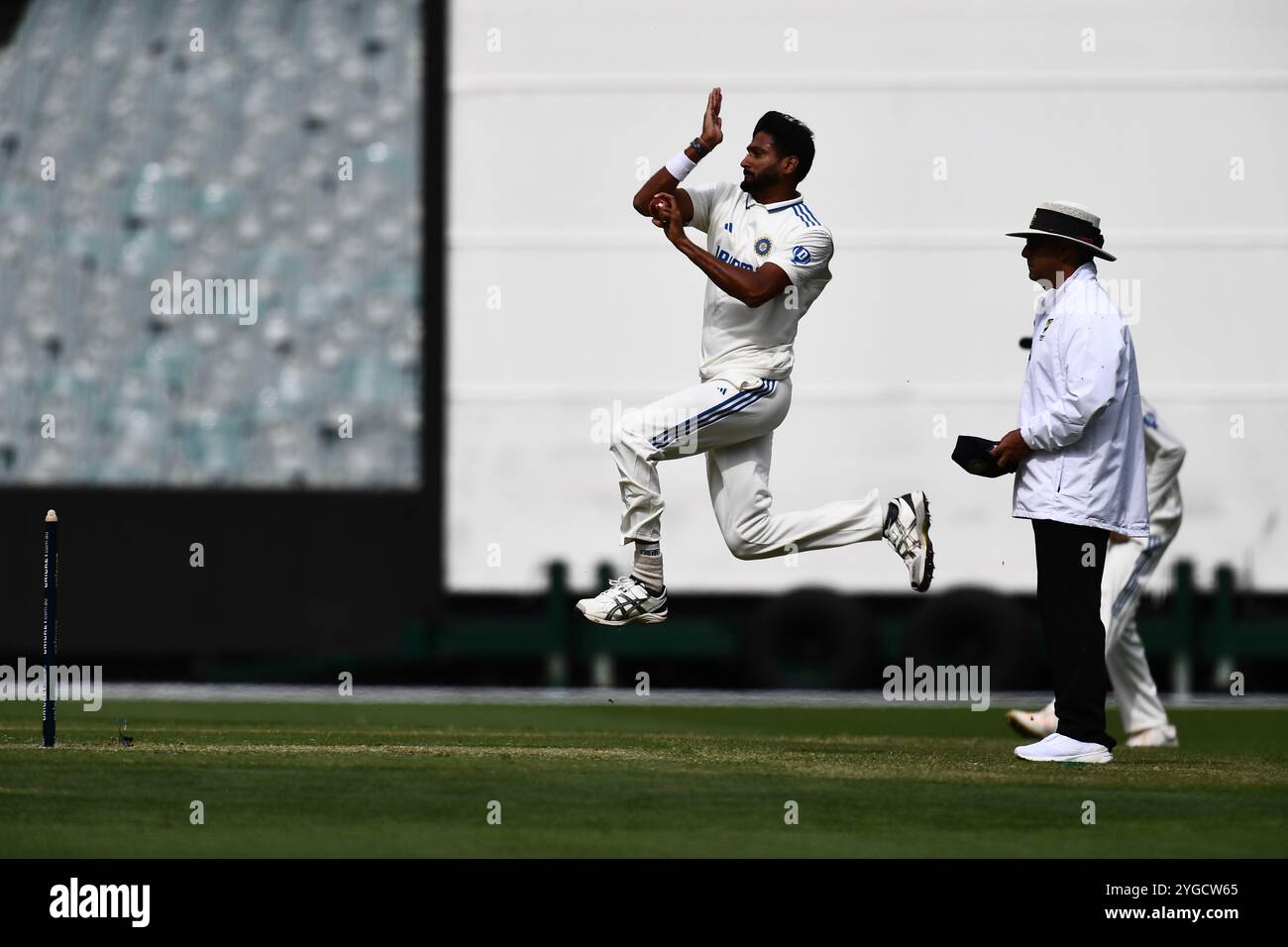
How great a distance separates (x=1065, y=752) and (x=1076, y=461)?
1.17 metres

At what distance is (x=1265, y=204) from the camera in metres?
15.4

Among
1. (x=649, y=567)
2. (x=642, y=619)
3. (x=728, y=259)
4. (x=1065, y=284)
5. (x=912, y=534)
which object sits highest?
(x=728, y=259)

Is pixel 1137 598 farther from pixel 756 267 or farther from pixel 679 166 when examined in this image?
pixel 679 166

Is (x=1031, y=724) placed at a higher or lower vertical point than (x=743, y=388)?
lower

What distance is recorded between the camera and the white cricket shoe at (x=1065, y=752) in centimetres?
952

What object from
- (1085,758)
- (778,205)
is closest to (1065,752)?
(1085,758)

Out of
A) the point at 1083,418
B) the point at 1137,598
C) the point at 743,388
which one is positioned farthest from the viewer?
the point at 1137,598

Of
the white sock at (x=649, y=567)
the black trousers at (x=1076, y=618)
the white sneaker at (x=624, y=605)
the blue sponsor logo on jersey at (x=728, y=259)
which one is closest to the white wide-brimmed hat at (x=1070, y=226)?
the black trousers at (x=1076, y=618)

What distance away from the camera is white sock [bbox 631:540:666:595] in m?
10.1

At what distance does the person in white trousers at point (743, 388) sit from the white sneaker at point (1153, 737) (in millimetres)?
1576

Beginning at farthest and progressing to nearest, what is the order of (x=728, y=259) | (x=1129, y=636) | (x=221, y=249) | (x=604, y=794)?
(x=221, y=249)
(x=1129, y=636)
(x=728, y=259)
(x=604, y=794)

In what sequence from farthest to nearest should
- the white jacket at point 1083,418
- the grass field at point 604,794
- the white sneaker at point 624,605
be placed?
the white sneaker at point 624,605 < the white jacket at point 1083,418 < the grass field at point 604,794

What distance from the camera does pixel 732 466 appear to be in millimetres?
10469

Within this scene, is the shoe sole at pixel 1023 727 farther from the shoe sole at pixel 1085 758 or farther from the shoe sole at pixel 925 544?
the shoe sole at pixel 1085 758
